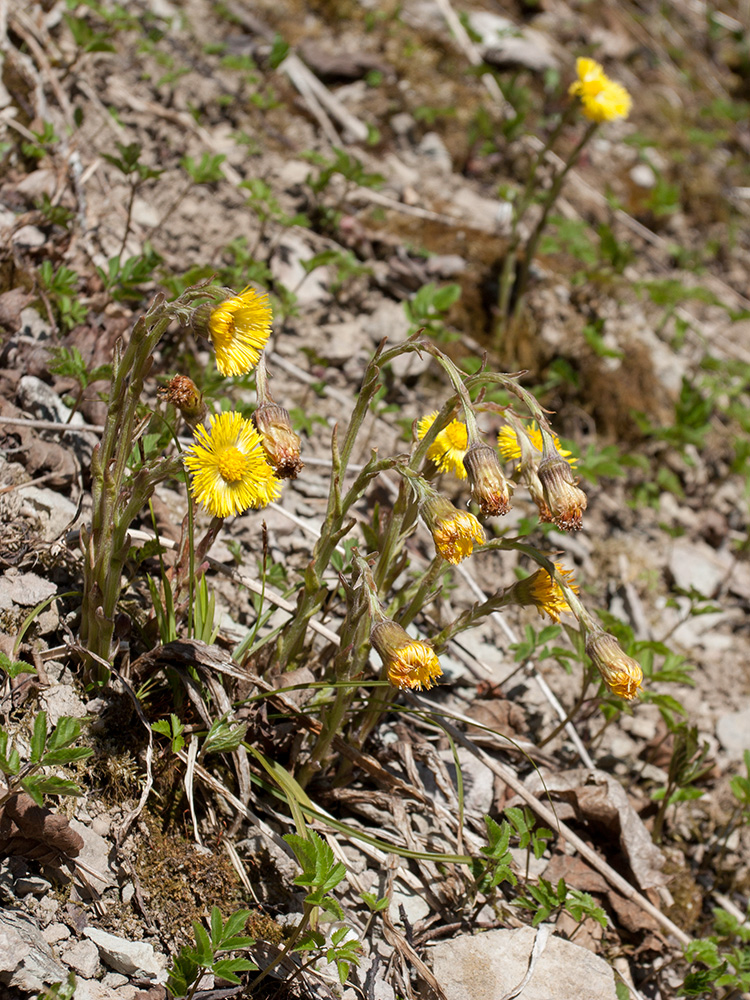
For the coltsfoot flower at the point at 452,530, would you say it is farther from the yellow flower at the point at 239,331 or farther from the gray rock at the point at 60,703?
the gray rock at the point at 60,703

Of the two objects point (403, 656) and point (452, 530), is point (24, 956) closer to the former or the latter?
point (403, 656)

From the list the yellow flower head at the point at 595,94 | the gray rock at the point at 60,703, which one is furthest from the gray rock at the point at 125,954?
the yellow flower head at the point at 595,94

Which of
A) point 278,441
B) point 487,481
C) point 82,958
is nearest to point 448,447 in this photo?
point 487,481

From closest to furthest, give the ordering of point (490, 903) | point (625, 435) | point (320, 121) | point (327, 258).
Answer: point (490, 903) → point (327, 258) → point (625, 435) → point (320, 121)

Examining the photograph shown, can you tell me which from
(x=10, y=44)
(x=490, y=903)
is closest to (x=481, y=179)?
(x=10, y=44)

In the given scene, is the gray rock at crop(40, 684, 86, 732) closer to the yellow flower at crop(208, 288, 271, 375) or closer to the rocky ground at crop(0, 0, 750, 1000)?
the rocky ground at crop(0, 0, 750, 1000)

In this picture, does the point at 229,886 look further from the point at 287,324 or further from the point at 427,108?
the point at 427,108

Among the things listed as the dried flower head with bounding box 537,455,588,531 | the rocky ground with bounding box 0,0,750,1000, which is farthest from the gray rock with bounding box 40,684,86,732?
the dried flower head with bounding box 537,455,588,531
